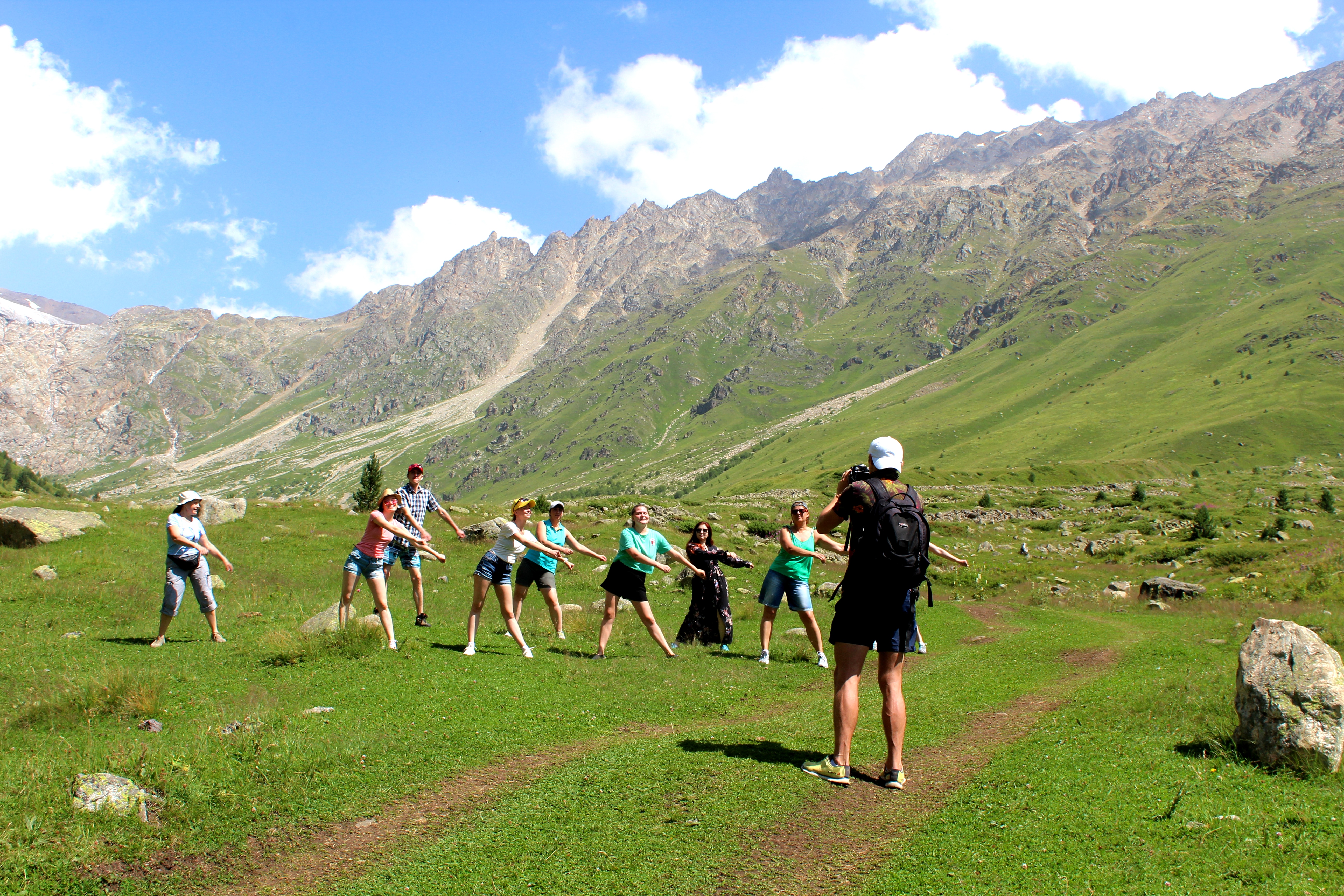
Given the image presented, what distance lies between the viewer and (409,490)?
17.5 m

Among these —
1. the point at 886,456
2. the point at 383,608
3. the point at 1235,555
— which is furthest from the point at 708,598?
the point at 1235,555

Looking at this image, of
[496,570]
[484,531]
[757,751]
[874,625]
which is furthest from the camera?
[484,531]

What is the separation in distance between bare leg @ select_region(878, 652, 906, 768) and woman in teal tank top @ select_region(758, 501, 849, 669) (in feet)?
21.8

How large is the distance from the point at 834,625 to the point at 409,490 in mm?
12919

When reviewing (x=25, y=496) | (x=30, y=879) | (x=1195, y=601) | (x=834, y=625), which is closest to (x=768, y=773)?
(x=834, y=625)

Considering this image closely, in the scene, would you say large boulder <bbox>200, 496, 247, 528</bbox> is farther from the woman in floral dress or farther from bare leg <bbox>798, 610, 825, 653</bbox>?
bare leg <bbox>798, 610, 825, 653</bbox>

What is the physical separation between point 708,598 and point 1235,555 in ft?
88.2

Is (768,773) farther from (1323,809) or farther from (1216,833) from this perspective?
(1323,809)

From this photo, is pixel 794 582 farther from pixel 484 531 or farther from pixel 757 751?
pixel 484 531

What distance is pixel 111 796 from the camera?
636 centimetres

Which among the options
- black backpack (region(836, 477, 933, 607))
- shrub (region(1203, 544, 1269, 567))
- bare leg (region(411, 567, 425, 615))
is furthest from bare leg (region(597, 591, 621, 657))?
shrub (region(1203, 544, 1269, 567))

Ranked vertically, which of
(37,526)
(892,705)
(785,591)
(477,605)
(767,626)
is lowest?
(767,626)

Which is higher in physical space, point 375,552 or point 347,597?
point 375,552

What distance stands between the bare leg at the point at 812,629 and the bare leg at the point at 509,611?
A: 5752 millimetres
